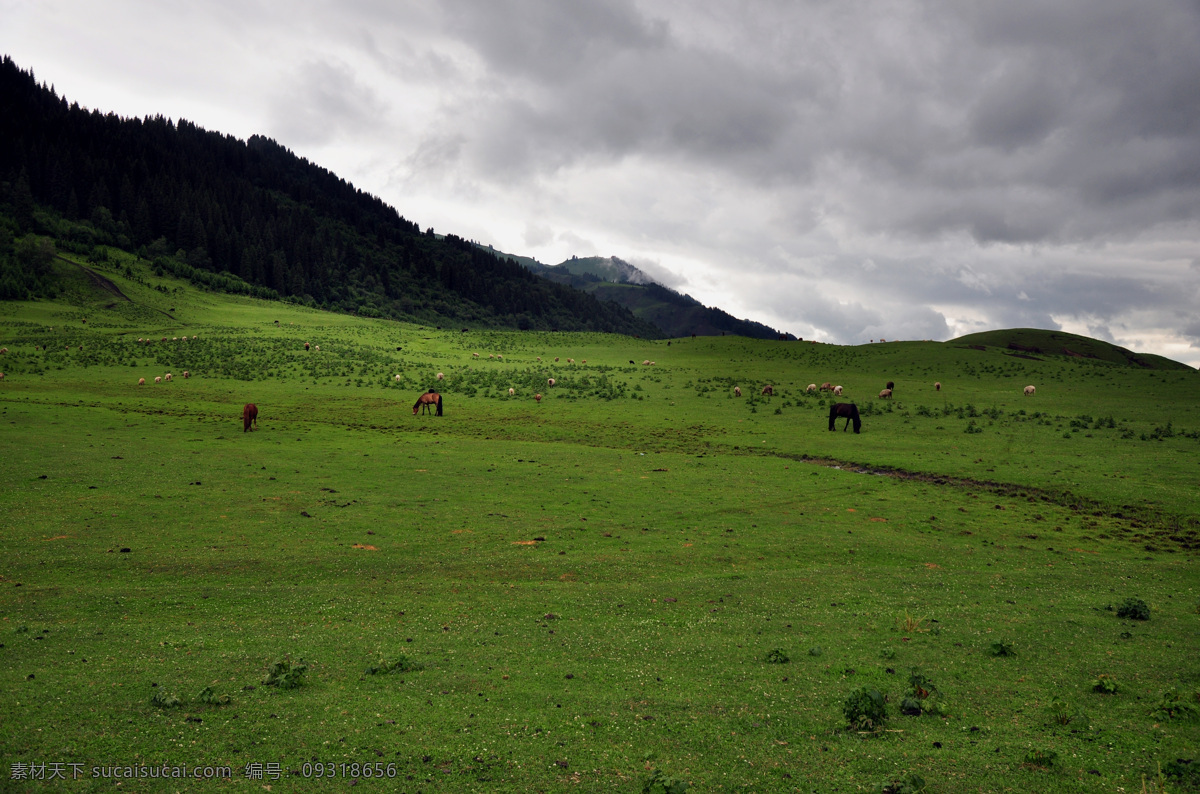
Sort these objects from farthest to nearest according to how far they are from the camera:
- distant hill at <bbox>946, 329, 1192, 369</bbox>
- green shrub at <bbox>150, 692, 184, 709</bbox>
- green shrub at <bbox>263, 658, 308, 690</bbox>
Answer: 1. distant hill at <bbox>946, 329, 1192, 369</bbox>
2. green shrub at <bbox>263, 658, 308, 690</bbox>
3. green shrub at <bbox>150, 692, 184, 709</bbox>

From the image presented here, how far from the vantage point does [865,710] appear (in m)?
7.33

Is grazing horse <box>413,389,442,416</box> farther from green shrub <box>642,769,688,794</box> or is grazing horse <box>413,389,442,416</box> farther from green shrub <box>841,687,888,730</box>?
green shrub <box>642,769,688,794</box>

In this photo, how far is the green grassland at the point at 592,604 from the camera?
6.74 metres

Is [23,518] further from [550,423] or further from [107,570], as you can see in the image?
[550,423]

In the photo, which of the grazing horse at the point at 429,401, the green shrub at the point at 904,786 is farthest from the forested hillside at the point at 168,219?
the green shrub at the point at 904,786

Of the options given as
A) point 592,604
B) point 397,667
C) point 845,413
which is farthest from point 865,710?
point 845,413

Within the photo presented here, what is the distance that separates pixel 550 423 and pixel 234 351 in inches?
1763

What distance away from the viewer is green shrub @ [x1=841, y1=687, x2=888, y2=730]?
7.27m

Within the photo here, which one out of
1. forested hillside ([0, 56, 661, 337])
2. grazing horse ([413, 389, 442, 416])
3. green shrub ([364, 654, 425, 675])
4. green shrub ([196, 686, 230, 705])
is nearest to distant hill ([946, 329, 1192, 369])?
grazing horse ([413, 389, 442, 416])

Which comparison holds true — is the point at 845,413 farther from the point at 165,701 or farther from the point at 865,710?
the point at 165,701

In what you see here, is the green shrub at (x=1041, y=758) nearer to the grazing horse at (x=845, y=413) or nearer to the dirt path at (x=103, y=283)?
the grazing horse at (x=845, y=413)

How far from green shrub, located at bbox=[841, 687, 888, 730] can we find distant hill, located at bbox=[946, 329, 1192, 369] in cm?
10615

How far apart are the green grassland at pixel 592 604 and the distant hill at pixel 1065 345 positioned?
80305 millimetres

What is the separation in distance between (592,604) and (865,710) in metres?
5.98
